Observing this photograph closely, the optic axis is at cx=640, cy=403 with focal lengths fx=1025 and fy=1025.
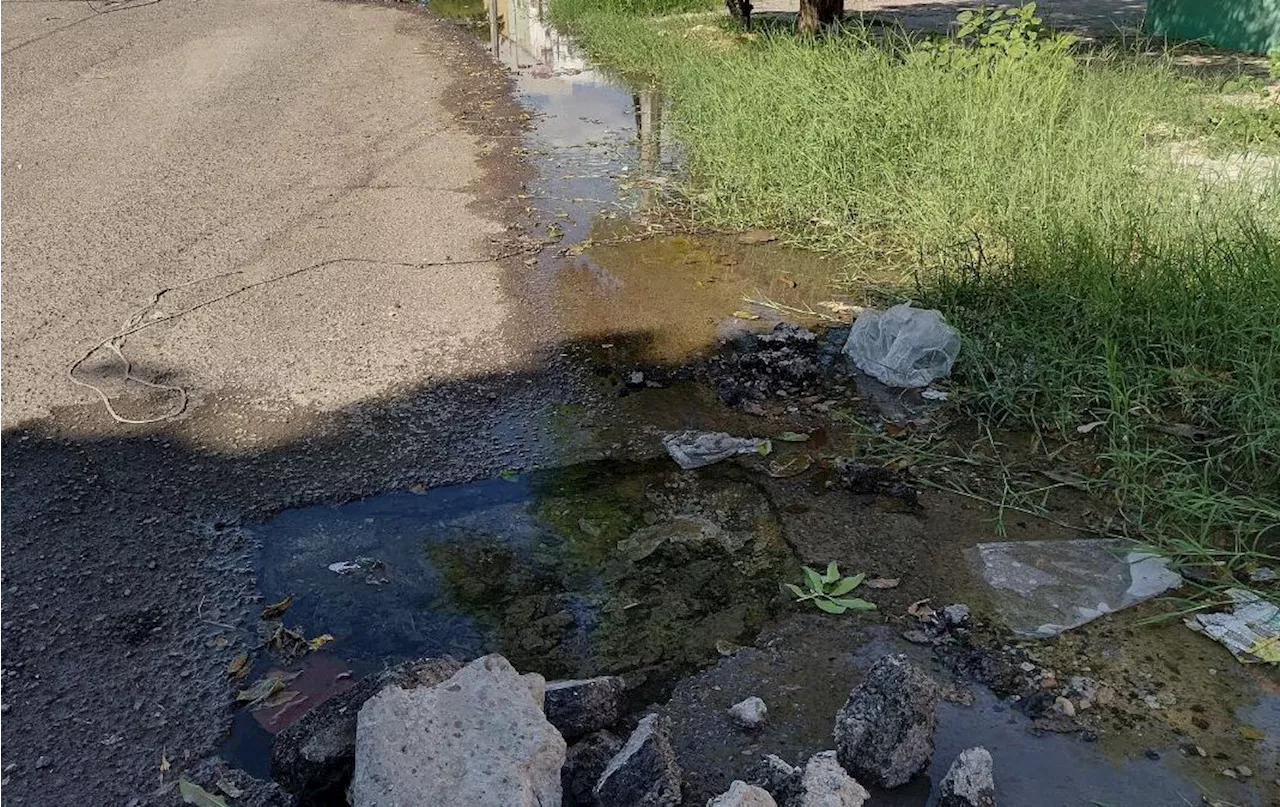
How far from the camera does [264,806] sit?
2.09 metres

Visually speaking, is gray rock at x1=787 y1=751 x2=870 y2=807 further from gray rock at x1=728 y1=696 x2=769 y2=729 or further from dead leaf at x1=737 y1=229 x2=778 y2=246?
dead leaf at x1=737 y1=229 x2=778 y2=246

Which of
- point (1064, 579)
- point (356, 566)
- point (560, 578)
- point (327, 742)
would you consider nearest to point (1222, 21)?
point (1064, 579)

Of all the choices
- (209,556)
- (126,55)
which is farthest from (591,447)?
(126,55)

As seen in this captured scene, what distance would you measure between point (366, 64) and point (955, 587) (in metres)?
9.01

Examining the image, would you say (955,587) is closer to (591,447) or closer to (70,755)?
(591,447)

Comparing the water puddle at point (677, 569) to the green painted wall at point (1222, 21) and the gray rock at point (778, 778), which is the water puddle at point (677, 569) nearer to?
the gray rock at point (778, 778)

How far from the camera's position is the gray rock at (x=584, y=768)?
2137 mm

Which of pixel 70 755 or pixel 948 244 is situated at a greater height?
pixel 948 244

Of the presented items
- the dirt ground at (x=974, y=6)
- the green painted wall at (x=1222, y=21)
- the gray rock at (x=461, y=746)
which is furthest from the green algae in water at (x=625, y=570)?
the dirt ground at (x=974, y=6)

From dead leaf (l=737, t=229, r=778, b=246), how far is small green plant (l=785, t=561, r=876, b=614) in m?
2.83

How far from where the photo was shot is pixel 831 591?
283 centimetres

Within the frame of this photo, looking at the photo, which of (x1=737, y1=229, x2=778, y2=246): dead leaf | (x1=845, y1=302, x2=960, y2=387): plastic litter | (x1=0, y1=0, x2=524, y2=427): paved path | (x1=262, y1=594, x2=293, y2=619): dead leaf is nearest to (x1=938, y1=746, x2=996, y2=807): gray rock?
(x1=262, y1=594, x2=293, y2=619): dead leaf

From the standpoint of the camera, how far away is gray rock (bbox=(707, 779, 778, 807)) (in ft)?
6.28

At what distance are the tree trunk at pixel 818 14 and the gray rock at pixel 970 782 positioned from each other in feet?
26.0
